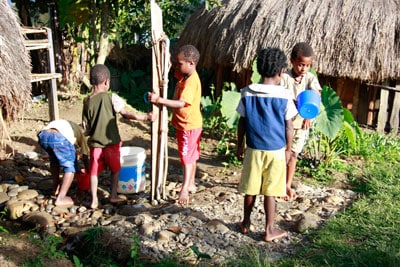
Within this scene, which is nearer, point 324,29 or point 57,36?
point 324,29

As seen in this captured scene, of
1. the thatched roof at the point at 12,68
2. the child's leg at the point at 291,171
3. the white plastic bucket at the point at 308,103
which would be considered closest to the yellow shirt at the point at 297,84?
the white plastic bucket at the point at 308,103

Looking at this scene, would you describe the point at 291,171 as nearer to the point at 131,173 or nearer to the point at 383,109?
the point at 131,173

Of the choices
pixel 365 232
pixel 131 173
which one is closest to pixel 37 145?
pixel 131 173

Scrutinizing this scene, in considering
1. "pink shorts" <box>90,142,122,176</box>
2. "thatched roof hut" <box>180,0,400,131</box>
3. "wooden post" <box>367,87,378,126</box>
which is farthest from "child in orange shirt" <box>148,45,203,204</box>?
"wooden post" <box>367,87,378,126</box>

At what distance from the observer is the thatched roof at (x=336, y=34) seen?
23.8ft

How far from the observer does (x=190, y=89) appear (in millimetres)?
3900

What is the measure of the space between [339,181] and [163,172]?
2.22m

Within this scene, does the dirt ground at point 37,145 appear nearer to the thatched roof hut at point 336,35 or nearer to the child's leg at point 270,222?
the child's leg at point 270,222

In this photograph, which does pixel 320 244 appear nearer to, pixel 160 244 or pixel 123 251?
pixel 160 244

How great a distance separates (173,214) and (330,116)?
2.38m

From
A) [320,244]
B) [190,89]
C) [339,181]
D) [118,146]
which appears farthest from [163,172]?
[339,181]

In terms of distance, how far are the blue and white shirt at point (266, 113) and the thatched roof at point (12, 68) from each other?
2390 millimetres

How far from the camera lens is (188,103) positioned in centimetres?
388

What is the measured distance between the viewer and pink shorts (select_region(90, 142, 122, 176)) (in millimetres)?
3973
